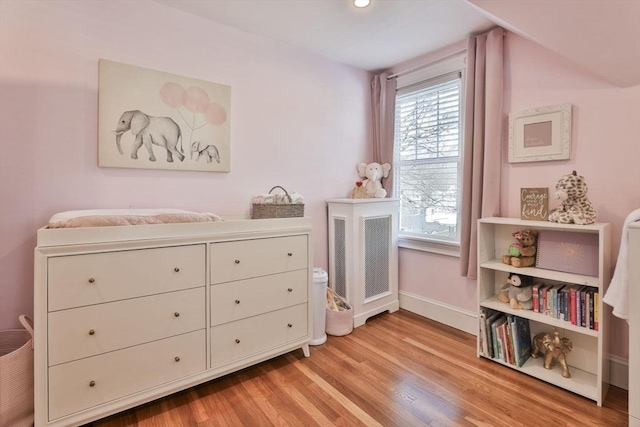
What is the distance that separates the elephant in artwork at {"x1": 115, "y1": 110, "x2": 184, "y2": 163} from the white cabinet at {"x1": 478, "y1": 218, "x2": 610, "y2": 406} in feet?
Answer: 7.11

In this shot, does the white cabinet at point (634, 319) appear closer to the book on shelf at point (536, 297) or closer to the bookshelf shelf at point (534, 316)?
the bookshelf shelf at point (534, 316)

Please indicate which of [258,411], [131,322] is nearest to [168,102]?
[131,322]

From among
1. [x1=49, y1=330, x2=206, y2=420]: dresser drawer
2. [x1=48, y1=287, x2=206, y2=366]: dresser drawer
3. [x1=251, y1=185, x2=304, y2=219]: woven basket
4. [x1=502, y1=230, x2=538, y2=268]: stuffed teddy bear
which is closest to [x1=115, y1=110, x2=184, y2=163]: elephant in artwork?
[x1=251, y1=185, x2=304, y2=219]: woven basket

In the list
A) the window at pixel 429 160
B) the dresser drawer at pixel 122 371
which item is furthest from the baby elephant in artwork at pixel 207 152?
the window at pixel 429 160

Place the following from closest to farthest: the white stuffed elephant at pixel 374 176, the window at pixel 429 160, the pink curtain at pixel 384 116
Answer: the window at pixel 429 160, the white stuffed elephant at pixel 374 176, the pink curtain at pixel 384 116

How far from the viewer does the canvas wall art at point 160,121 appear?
1922mm

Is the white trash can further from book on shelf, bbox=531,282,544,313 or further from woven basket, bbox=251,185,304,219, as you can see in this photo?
book on shelf, bbox=531,282,544,313

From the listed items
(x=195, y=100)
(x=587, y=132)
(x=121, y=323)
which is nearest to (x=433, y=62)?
(x=587, y=132)

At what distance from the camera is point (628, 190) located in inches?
72.2

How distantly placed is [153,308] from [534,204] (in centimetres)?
238

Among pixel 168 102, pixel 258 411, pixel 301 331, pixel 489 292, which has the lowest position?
pixel 258 411

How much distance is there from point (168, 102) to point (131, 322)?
1.38 meters

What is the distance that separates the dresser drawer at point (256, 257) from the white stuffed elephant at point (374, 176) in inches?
42.3

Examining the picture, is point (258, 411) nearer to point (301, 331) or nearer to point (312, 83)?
point (301, 331)
